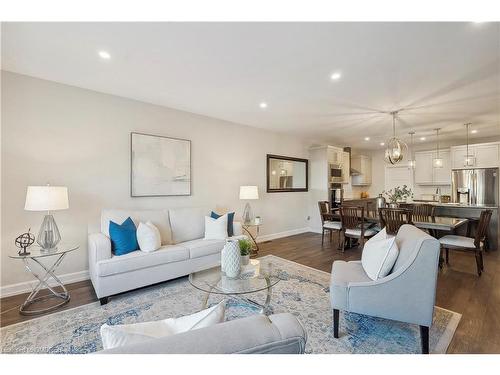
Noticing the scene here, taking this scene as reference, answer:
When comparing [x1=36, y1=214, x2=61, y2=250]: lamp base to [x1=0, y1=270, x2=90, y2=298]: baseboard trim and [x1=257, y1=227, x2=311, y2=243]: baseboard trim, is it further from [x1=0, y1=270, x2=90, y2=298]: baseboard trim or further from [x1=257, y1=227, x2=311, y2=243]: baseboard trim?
[x1=257, y1=227, x2=311, y2=243]: baseboard trim

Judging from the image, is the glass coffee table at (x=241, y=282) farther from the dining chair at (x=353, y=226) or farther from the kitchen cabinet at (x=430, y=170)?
the kitchen cabinet at (x=430, y=170)

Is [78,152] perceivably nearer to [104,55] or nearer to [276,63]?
[104,55]

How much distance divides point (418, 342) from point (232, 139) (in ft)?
13.2

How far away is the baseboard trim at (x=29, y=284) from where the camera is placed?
266 cm

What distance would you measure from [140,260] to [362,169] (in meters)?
7.17

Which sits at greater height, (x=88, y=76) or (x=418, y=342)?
(x=88, y=76)

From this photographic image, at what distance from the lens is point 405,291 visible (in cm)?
174

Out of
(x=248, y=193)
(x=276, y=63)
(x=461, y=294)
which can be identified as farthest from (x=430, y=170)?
(x=276, y=63)

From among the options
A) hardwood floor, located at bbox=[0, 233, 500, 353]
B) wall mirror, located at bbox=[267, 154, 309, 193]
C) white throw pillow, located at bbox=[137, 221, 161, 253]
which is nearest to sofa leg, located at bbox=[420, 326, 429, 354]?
hardwood floor, located at bbox=[0, 233, 500, 353]

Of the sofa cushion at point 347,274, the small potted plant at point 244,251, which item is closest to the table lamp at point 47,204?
the small potted plant at point 244,251

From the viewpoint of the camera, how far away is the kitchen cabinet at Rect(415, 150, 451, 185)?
20.8 ft

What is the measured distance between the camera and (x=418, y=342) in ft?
6.14
